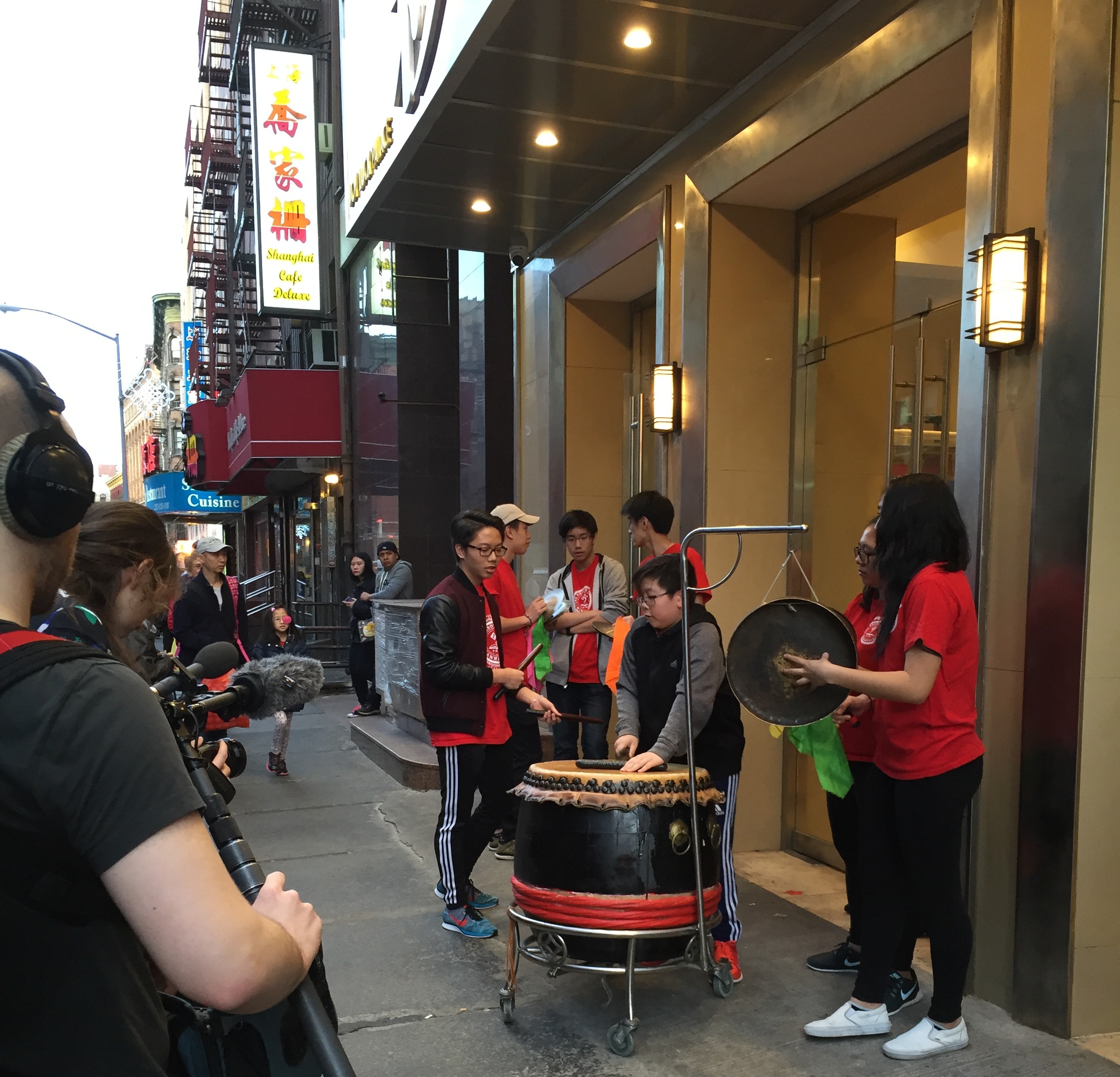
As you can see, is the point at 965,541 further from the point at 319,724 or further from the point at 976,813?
the point at 319,724

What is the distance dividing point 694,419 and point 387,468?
9.29 metres

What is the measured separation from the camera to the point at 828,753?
3.99 meters

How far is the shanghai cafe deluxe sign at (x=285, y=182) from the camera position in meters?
15.7

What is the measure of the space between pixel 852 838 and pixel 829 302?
131 inches

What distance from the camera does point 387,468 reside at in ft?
47.4

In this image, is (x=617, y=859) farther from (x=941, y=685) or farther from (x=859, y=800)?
(x=941, y=685)

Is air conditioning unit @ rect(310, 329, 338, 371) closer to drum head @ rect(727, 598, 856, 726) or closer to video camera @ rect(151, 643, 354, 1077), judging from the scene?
drum head @ rect(727, 598, 856, 726)

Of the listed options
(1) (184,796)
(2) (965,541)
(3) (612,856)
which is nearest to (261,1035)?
(1) (184,796)

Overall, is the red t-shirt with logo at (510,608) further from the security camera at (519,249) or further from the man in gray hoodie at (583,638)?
the security camera at (519,249)

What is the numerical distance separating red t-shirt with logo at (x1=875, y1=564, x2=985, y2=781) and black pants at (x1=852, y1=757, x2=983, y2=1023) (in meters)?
0.06

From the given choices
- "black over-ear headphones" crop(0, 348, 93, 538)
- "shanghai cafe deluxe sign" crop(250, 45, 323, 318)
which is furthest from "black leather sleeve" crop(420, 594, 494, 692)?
"shanghai cafe deluxe sign" crop(250, 45, 323, 318)

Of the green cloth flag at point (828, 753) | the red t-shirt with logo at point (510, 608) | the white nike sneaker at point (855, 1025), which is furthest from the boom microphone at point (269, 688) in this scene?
the red t-shirt with logo at point (510, 608)

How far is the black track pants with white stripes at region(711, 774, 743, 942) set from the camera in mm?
3963

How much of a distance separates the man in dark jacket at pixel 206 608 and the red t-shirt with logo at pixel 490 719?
10.3 feet
